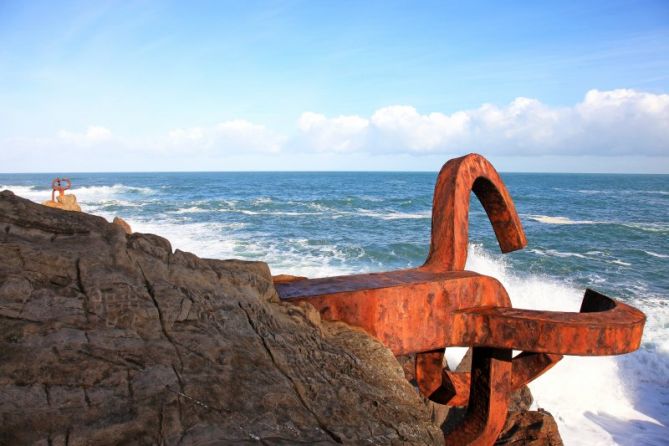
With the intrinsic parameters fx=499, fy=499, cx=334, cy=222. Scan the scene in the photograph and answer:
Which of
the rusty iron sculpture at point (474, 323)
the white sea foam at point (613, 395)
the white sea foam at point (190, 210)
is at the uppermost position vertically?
the rusty iron sculpture at point (474, 323)

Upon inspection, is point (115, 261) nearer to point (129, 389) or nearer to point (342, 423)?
point (129, 389)

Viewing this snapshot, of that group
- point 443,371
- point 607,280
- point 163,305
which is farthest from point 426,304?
point 607,280

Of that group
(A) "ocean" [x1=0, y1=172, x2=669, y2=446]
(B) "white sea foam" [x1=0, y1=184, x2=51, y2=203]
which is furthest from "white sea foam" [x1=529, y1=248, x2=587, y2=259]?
(B) "white sea foam" [x1=0, y1=184, x2=51, y2=203]

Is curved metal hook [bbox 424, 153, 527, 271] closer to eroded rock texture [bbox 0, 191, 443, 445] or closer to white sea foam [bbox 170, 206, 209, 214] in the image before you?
eroded rock texture [bbox 0, 191, 443, 445]

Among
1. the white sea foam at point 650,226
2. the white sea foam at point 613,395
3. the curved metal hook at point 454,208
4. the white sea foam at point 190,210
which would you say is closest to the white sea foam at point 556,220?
the white sea foam at point 650,226

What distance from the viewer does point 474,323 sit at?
1.69m

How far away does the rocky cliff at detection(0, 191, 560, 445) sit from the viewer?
834 millimetres

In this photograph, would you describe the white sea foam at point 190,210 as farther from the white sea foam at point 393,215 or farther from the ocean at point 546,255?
the white sea foam at point 393,215

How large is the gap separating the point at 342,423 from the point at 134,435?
422 millimetres

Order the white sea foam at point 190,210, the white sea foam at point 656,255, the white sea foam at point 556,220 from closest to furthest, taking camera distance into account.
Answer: the white sea foam at point 656,255, the white sea foam at point 556,220, the white sea foam at point 190,210

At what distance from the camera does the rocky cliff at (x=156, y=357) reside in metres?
0.83

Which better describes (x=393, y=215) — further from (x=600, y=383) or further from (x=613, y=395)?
(x=613, y=395)

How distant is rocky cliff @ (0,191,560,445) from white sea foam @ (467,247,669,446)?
569 centimetres

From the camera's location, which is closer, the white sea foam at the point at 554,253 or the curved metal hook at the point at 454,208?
the curved metal hook at the point at 454,208
